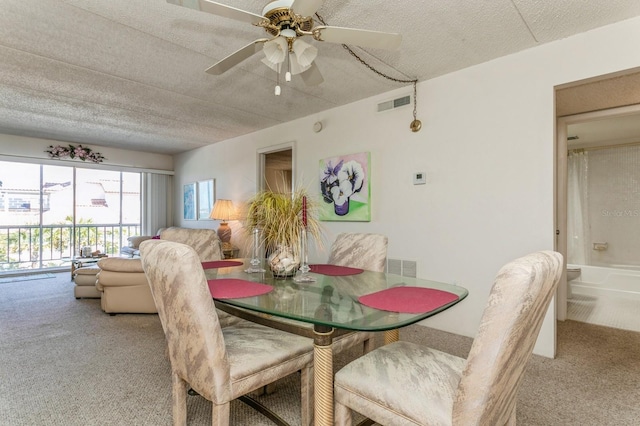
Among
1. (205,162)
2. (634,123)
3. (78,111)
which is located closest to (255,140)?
(205,162)

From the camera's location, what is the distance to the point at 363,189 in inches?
142

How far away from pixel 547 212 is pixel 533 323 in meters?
1.86

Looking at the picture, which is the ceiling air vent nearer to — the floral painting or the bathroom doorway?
the floral painting

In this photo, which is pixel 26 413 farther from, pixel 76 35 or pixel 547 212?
pixel 547 212

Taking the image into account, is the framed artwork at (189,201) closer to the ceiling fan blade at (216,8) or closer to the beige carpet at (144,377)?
the beige carpet at (144,377)

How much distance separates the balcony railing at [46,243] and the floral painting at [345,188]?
4.84 meters

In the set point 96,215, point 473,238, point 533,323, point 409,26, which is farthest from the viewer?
point 96,215

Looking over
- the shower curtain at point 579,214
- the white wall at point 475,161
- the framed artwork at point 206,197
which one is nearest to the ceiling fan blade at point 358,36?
the white wall at point 475,161

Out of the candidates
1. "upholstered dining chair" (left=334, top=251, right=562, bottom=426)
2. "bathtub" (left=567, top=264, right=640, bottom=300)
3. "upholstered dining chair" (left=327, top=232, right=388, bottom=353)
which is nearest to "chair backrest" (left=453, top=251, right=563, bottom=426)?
"upholstered dining chair" (left=334, top=251, right=562, bottom=426)

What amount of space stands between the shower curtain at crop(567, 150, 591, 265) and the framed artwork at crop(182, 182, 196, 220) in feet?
20.9

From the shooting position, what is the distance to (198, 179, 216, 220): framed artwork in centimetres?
597

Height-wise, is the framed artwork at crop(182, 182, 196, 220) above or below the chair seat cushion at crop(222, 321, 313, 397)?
above

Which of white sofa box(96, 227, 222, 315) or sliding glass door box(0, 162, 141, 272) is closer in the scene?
white sofa box(96, 227, 222, 315)

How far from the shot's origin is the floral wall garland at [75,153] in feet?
19.3
